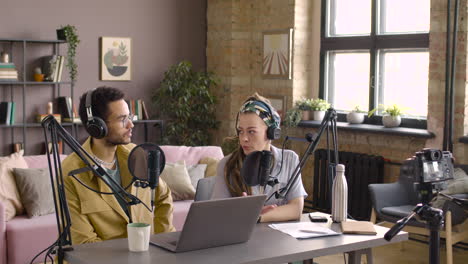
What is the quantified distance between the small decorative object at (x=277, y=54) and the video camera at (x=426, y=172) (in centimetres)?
480

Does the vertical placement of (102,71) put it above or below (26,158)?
above

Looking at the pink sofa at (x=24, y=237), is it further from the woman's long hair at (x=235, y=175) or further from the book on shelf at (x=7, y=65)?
the book on shelf at (x=7, y=65)

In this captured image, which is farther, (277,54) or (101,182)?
(277,54)

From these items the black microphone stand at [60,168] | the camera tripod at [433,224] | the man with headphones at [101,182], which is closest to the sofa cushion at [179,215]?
the man with headphones at [101,182]

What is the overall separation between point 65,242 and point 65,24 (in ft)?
16.2

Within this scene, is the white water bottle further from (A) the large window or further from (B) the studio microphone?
(A) the large window

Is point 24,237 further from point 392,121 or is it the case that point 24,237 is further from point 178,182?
point 392,121

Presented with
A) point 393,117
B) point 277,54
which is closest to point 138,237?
Answer: point 393,117

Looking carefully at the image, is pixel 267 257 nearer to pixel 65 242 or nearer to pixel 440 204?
pixel 65 242

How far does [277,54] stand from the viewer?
7297 mm

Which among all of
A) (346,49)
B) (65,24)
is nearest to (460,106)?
(346,49)

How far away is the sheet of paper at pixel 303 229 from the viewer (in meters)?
2.87

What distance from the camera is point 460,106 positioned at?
5.72m

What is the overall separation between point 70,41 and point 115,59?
0.76m
